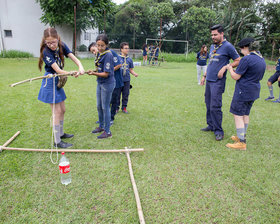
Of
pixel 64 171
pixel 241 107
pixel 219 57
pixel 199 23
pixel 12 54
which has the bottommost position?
pixel 64 171

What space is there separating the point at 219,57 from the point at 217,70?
232 mm

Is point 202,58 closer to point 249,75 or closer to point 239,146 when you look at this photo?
point 249,75

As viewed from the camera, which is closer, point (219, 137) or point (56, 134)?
point (56, 134)

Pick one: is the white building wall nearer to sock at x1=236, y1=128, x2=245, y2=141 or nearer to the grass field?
the grass field

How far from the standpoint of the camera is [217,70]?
12.7 ft

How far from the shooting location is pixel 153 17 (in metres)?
25.4

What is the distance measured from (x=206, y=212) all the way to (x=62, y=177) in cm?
185

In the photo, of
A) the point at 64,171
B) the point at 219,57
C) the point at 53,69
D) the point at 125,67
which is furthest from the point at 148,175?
the point at 125,67

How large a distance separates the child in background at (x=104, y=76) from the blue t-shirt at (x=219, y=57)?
6.06ft

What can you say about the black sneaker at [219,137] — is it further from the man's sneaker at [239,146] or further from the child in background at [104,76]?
the child in background at [104,76]

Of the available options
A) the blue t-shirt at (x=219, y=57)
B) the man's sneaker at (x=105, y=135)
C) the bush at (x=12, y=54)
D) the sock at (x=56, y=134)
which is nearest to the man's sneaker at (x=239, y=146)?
the blue t-shirt at (x=219, y=57)

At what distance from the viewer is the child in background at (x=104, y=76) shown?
3548 millimetres

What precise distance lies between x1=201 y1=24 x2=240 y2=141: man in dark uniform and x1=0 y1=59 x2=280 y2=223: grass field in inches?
17.5

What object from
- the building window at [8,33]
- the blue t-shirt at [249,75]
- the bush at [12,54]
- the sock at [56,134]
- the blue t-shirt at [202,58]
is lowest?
the sock at [56,134]
